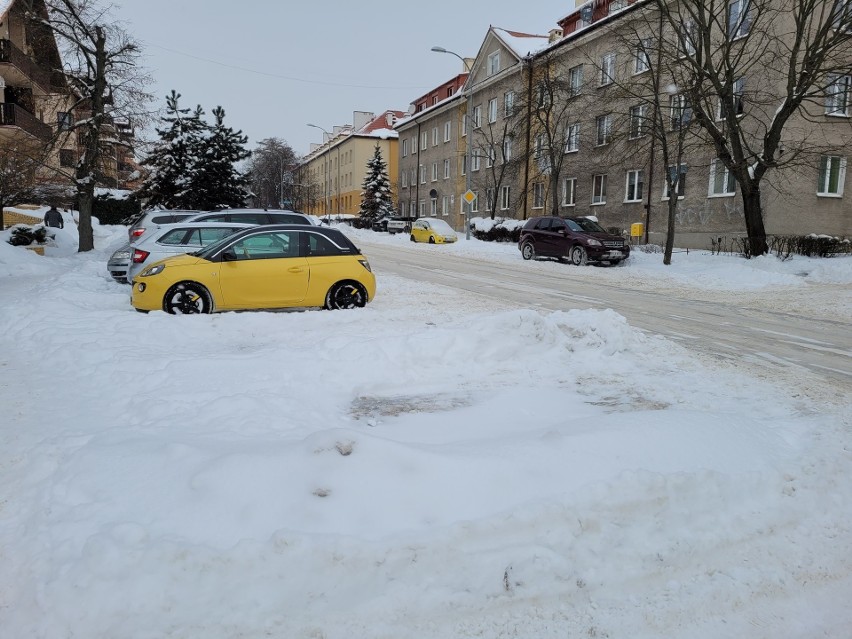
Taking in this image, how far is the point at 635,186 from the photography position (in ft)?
96.9

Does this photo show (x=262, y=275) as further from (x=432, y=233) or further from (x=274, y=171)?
(x=274, y=171)

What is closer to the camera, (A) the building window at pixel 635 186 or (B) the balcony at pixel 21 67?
(B) the balcony at pixel 21 67

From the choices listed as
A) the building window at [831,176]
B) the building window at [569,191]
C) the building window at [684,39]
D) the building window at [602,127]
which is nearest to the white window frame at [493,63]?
the building window at [569,191]

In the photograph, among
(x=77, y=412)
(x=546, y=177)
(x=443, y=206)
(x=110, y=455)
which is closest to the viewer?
(x=110, y=455)

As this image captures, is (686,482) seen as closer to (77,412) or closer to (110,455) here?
(110,455)

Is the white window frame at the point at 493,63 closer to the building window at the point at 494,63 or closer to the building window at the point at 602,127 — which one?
the building window at the point at 494,63

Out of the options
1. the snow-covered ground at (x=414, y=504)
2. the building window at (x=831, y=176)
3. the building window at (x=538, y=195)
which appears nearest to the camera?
the snow-covered ground at (x=414, y=504)

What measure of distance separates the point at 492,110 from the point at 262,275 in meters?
38.8

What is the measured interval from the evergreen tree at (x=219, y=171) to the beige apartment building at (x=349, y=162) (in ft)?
112

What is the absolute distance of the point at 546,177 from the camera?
37438 mm

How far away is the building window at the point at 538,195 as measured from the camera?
38.6 metres

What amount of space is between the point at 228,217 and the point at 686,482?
Answer: 12.7 m

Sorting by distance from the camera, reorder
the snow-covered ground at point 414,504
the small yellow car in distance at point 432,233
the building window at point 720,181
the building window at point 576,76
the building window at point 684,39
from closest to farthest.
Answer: the snow-covered ground at point 414,504
the building window at point 684,39
the building window at point 720,181
the building window at point 576,76
the small yellow car in distance at point 432,233

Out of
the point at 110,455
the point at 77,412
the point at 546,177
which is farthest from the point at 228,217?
the point at 546,177
